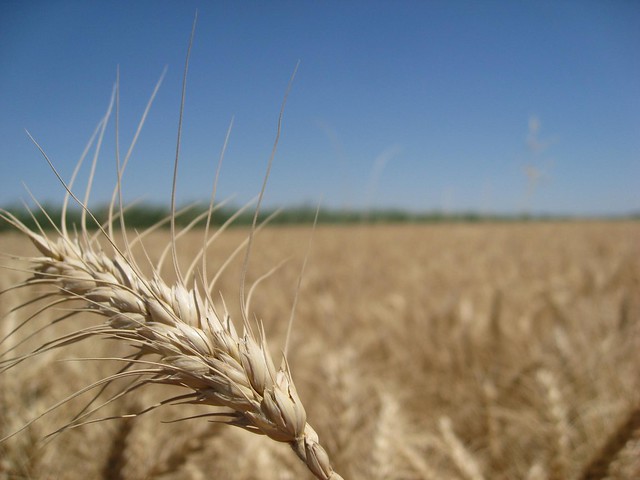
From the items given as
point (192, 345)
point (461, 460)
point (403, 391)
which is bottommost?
point (403, 391)

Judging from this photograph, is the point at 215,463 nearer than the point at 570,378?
Yes

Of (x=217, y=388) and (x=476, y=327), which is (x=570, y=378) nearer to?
(x=476, y=327)

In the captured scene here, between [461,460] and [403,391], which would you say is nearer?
[461,460]

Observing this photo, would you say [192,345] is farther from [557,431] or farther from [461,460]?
[557,431]

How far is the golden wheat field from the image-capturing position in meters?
0.85

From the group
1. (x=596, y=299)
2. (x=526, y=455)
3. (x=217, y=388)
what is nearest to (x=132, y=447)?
(x=217, y=388)

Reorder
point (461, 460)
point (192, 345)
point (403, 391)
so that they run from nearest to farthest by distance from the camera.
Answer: point (192, 345), point (461, 460), point (403, 391)

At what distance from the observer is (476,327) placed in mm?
1973

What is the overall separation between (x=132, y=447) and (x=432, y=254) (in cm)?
476

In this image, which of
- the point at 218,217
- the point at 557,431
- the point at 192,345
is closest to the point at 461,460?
the point at 557,431

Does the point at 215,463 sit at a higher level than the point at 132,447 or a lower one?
lower

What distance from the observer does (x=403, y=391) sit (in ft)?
5.41

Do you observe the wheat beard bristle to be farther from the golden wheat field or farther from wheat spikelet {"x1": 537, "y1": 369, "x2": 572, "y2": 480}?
wheat spikelet {"x1": 537, "y1": 369, "x2": 572, "y2": 480}

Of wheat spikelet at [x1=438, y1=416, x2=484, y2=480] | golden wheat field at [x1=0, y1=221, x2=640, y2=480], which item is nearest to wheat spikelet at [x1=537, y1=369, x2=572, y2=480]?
golden wheat field at [x1=0, y1=221, x2=640, y2=480]
